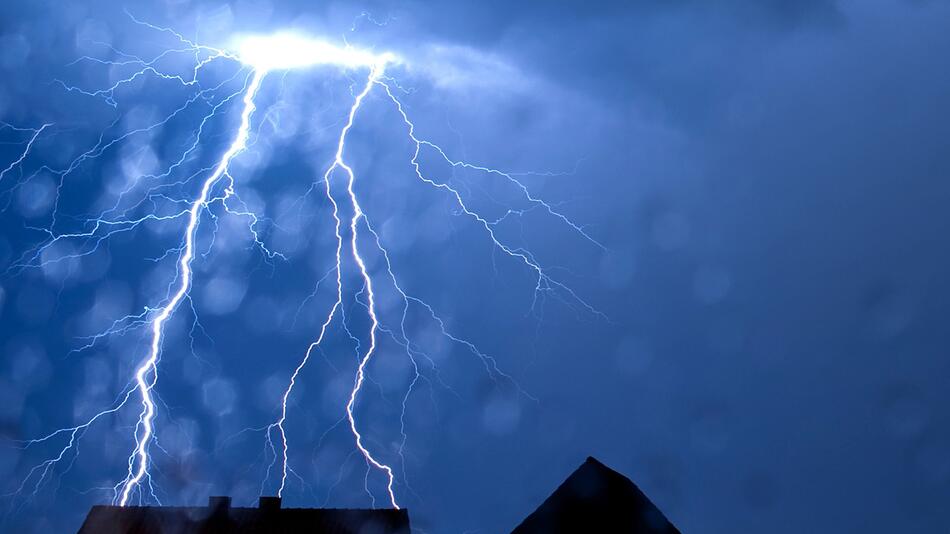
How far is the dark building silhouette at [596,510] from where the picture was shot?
22.5ft

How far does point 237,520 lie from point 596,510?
15.6ft

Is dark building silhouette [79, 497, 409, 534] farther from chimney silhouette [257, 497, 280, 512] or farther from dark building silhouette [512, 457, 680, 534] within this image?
dark building silhouette [512, 457, 680, 534]

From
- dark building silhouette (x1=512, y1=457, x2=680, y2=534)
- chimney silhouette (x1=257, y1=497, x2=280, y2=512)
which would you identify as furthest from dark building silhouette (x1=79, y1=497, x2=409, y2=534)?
dark building silhouette (x1=512, y1=457, x2=680, y2=534)

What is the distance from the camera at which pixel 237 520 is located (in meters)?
9.33

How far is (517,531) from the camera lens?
6984 mm

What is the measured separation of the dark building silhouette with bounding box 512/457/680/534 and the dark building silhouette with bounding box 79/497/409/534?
317 cm

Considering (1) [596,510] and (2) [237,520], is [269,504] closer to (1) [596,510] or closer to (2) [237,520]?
(2) [237,520]

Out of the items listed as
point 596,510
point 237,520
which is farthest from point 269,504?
point 596,510

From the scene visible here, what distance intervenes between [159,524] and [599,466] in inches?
221

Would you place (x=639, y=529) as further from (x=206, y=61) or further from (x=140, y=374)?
(x=206, y=61)

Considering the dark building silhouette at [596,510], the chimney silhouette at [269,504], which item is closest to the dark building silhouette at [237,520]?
the chimney silhouette at [269,504]

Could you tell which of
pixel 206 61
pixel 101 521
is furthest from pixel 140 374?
pixel 206 61

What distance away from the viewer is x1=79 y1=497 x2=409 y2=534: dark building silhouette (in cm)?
927

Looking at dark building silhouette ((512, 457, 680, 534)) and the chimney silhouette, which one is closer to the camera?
dark building silhouette ((512, 457, 680, 534))
